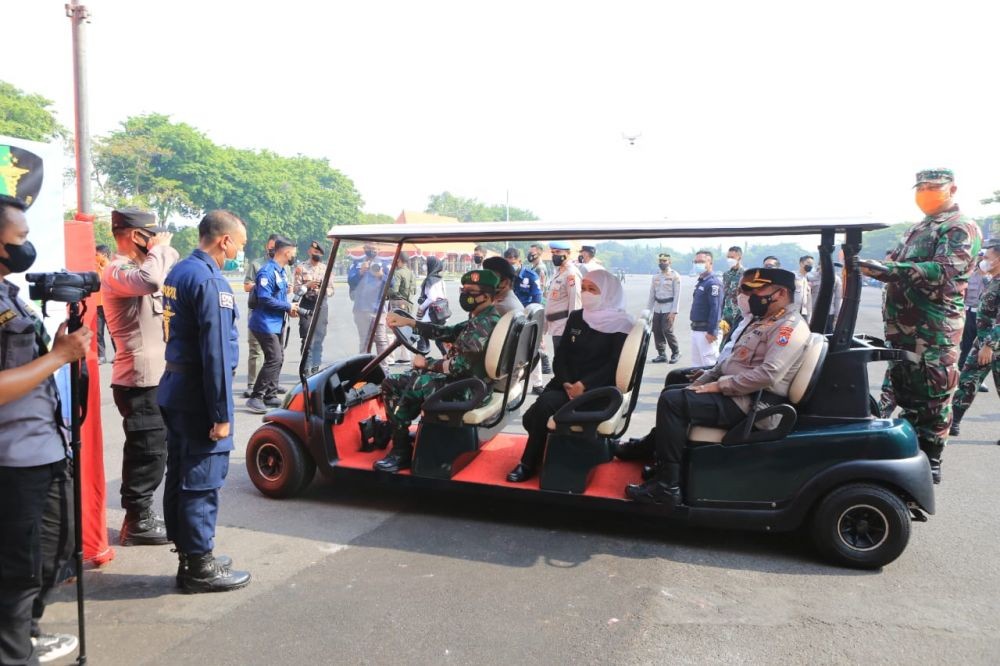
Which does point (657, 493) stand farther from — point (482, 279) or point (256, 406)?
point (256, 406)

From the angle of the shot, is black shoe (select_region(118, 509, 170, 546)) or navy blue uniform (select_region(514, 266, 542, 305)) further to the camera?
navy blue uniform (select_region(514, 266, 542, 305))

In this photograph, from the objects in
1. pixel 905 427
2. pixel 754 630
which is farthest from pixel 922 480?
pixel 754 630

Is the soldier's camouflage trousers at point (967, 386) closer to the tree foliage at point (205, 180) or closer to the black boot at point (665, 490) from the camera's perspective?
the black boot at point (665, 490)

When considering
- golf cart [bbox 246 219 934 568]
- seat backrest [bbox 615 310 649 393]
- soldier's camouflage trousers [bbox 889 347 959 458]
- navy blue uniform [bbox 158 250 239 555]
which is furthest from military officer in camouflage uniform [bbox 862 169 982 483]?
navy blue uniform [bbox 158 250 239 555]

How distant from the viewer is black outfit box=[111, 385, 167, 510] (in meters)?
3.99

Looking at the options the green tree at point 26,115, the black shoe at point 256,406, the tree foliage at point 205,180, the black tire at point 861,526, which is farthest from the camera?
the tree foliage at point 205,180

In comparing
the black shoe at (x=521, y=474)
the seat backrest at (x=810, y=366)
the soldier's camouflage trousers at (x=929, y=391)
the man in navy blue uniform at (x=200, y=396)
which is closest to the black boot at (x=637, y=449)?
the black shoe at (x=521, y=474)

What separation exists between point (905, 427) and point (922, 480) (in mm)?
285

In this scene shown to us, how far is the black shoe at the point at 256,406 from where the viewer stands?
7.47 metres

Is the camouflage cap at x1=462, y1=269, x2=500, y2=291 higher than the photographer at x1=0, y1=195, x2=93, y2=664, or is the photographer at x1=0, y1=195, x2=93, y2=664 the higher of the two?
the camouflage cap at x1=462, y1=269, x2=500, y2=291

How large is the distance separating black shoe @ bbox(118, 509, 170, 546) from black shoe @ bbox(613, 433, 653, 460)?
284cm

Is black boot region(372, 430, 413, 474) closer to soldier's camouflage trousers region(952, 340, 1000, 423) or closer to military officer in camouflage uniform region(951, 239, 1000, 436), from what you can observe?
military officer in camouflage uniform region(951, 239, 1000, 436)

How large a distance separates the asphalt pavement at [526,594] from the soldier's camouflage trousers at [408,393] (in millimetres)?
501

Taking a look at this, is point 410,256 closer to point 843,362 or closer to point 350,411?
point 350,411
